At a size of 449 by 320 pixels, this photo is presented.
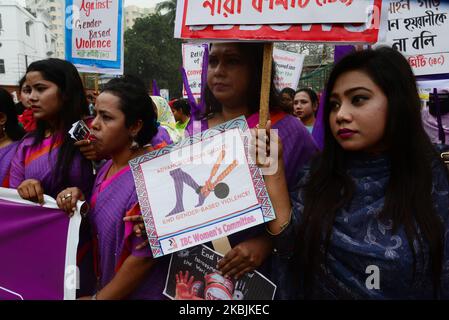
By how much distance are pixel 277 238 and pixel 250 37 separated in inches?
28.4

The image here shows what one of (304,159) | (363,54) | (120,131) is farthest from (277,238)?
(120,131)

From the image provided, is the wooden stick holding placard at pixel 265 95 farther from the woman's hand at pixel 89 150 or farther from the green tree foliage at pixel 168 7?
the green tree foliage at pixel 168 7

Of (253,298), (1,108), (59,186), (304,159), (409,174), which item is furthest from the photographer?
(1,108)

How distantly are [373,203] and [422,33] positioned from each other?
1.88 metres

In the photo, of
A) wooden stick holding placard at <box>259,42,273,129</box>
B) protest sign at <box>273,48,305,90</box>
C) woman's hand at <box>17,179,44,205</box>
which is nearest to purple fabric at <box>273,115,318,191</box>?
wooden stick holding placard at <box>259,42,273,129</box>

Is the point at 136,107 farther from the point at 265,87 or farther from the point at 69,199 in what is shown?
the point at 265,87

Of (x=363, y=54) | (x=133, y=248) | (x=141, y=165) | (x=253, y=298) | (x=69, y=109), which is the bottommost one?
(x=253, y=298)

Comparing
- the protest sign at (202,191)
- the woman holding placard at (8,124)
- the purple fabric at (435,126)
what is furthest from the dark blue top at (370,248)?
the woman holding placard at (8,124)

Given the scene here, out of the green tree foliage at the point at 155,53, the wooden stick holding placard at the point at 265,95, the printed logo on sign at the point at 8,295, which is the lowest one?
the printed logo on sign at the point at 8,295

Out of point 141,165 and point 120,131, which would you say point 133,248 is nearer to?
point 141,165

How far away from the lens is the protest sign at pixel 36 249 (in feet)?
5.97

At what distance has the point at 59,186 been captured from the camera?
1970mm

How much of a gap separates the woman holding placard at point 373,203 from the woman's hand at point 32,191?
3.51 feet

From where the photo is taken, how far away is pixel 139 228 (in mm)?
1546
